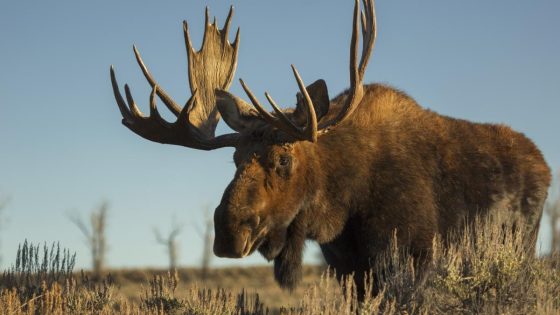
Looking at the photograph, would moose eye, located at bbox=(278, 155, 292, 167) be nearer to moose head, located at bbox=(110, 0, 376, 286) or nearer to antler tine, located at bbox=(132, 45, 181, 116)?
moose head, located at bbox=(110, 0, 376, 286)

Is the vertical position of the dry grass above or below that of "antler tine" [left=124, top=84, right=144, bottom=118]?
below

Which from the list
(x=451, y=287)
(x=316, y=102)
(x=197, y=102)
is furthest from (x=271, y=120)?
(x=451, y=287)

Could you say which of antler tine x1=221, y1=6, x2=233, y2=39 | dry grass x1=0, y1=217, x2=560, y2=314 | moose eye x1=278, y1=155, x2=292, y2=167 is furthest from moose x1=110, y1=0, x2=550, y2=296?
antler tine x1=221, y1=6, x2=233, y2=39

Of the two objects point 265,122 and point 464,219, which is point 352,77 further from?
point 464,219

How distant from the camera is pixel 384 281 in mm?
8266

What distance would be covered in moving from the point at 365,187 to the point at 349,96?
88cm

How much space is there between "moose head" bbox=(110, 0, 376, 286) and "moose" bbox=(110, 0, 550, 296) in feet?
0.04

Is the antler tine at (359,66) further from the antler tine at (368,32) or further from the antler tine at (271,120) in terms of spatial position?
the antler tine at (271,120)

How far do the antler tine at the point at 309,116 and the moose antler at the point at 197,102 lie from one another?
3.06 feet

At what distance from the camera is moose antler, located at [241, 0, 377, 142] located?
773 centimetres

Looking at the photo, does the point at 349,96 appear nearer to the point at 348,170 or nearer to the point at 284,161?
the point at 348,170

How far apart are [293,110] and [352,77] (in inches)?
26.7

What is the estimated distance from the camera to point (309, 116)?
786 centimetres

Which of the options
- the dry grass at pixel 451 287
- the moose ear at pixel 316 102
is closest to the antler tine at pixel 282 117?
the moose ear at pixel 316 102
